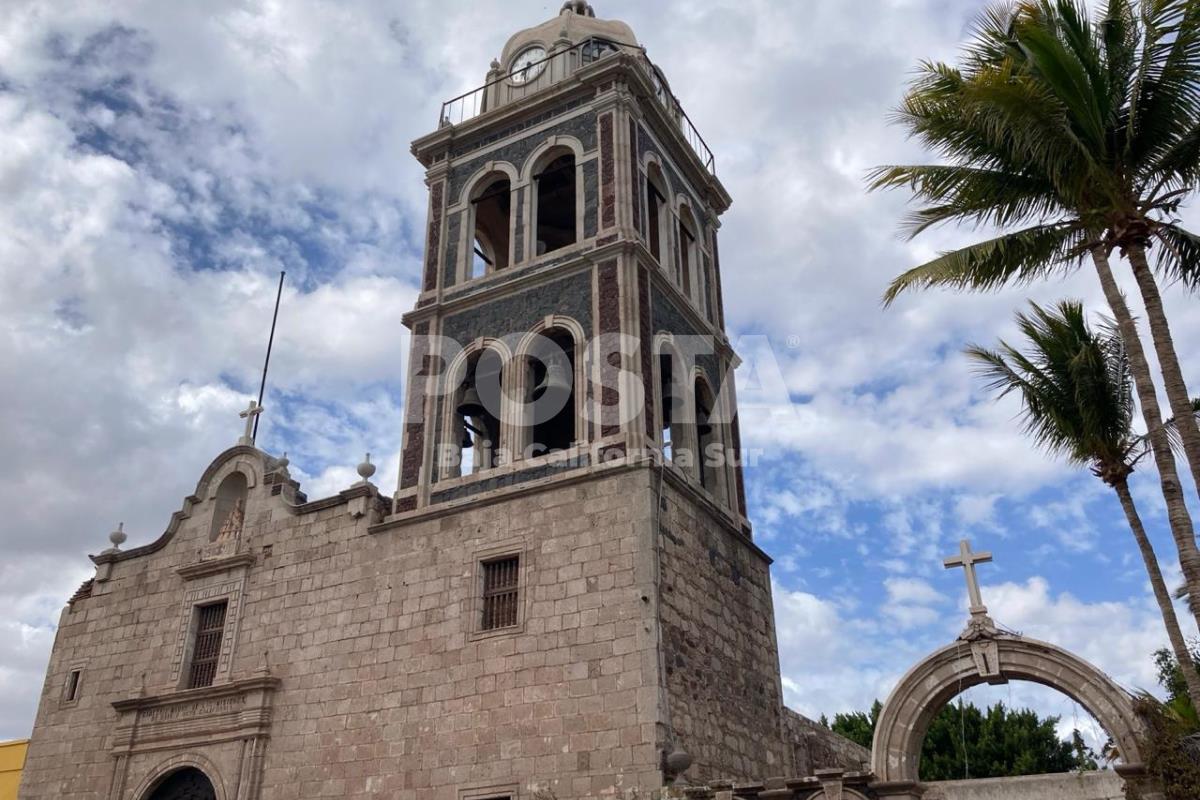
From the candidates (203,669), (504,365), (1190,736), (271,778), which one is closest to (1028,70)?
(1190,736)

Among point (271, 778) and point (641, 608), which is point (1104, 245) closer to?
point (641, 608)

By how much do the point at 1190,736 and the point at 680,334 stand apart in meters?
12.4

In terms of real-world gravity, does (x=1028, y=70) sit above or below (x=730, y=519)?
above

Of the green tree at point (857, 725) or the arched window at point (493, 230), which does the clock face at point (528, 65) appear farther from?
the green tree at point (857, 725)

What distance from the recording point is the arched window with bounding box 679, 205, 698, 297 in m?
23.4

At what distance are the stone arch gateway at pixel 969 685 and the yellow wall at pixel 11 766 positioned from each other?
19.1 meters

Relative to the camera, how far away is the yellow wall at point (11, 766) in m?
22.6

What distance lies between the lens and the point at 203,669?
2014 cm

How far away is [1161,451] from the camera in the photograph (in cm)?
1137

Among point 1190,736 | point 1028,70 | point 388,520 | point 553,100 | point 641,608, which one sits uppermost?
point 553,100

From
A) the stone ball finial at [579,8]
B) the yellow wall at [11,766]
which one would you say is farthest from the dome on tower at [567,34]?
the yellow wall at [11,766]

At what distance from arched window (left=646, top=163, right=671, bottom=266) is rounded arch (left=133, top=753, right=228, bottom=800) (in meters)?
13.1

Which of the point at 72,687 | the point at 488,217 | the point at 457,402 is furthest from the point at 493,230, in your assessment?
the point at 72,687

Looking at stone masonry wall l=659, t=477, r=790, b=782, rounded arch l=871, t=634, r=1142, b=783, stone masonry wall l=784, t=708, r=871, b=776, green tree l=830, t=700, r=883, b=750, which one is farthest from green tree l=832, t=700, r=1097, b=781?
rounded arch l=871, t=634, r=1142, b=783
